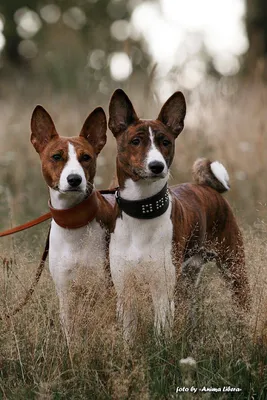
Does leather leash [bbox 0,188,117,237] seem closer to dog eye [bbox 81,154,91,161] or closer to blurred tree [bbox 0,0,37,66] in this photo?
dog eye [bbox 81,154,91,161]

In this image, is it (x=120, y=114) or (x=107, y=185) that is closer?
(x=120, y=114)

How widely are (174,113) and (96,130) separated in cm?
48

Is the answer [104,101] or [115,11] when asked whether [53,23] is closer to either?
[115,11]

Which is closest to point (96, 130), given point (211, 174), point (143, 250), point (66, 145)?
point (66, 145)

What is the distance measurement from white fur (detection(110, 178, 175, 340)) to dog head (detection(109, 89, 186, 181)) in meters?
0.14

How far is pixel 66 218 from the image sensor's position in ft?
13.9

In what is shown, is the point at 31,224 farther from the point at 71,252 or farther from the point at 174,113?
the point at 174,113

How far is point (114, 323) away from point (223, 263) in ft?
3.47

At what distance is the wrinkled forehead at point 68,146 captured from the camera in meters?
4.18

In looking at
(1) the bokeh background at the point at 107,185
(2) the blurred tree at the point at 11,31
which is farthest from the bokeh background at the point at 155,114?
(2) the blurred tree at the point at 11,31

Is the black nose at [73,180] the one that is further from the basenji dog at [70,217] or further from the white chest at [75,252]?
the white chest at [75,252]

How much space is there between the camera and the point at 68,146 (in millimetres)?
4191

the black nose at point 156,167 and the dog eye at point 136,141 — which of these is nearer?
the black nose at point 156,167

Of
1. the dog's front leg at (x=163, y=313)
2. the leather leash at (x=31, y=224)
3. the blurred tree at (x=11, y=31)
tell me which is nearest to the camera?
the dog's front leg at (x=163, y=313)
